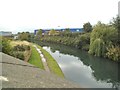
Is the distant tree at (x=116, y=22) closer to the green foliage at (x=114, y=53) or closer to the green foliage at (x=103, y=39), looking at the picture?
the green foliage at (x=103, y=39)

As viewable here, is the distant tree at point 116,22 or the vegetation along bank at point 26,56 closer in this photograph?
the vegetation along bank at point 26,56

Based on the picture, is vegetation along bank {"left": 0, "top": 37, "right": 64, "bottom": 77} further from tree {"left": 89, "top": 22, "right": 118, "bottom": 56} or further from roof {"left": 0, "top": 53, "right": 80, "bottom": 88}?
tree {"left": 89, "top": 22, "right": 118, "bottom": 56}

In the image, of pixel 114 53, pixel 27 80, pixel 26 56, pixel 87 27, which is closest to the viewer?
pixel 27 80

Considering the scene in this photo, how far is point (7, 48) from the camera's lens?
22375mm

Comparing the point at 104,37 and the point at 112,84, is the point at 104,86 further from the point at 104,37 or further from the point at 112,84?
the point at 104,37

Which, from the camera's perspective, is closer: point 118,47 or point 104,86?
point 104,86

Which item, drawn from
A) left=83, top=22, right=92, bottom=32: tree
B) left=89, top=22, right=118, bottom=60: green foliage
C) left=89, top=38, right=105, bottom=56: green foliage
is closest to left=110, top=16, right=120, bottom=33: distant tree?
left=89, top=22, right=118, bottom=60: green foliage

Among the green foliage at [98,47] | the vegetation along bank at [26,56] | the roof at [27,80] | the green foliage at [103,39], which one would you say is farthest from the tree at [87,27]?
the roof at [27,80]

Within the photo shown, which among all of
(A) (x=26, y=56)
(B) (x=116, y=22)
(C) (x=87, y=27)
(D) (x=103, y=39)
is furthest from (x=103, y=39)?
(C) (x=87, y=27)

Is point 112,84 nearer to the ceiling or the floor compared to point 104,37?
nearer to the floor

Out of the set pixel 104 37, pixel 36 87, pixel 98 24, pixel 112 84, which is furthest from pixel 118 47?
pixel 36 87

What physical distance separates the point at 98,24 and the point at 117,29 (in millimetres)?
7426

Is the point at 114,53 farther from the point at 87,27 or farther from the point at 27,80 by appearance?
the point at 87,27

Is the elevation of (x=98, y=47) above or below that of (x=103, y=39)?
below
